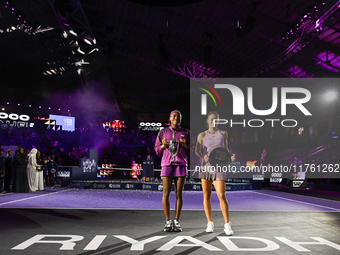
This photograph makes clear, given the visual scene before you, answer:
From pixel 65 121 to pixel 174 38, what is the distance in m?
19.6

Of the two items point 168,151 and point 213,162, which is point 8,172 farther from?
point 213,162

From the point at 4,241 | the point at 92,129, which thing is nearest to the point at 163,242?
the point at 4,241

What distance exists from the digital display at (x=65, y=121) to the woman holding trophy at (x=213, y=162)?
34.8 m

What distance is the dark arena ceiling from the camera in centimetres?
1791

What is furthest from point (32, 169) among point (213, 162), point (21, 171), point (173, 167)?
point (213, 162)

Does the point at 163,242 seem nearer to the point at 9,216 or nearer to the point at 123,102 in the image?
the point at 9,216

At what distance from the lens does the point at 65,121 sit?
3803 cm

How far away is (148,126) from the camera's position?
40.0 meters

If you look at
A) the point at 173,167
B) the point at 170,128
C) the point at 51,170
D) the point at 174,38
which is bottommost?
the point at 51,170

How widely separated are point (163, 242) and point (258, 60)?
70.7 ft

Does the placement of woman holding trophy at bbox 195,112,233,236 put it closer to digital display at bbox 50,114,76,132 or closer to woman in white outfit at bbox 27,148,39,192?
woman in white outfit at bbox 27,148,39,192

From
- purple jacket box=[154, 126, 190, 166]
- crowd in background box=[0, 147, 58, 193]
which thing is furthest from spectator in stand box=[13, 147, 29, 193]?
purple jacket box=[154, 126, 190, 166]

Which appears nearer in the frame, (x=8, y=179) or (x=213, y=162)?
(x=213, y=162)

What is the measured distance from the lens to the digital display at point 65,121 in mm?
37438
